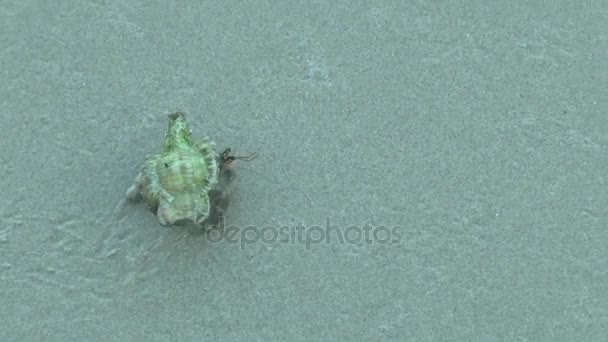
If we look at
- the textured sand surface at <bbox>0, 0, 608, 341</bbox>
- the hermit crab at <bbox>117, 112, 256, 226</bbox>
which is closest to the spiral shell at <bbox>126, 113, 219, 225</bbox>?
the hermit crab at <bbox>117, 112, 256, 226</bbox>

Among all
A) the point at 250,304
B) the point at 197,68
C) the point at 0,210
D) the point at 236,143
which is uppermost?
the point at 197,68

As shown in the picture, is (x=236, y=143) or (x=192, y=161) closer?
(x=192, y=161)

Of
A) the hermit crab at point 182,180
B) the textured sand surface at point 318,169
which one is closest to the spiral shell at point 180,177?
the hermit crab at point 182,180

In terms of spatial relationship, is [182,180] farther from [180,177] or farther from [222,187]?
[222,187]

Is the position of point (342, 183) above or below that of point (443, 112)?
below

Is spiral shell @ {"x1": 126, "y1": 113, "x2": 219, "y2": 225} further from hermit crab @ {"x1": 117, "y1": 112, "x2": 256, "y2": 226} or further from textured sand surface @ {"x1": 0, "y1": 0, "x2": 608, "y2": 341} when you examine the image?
textured sand surface @ {"x1": 0, "y1": 0, "x2": 608, "y2": 341}

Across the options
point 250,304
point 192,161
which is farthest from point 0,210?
point 250,304

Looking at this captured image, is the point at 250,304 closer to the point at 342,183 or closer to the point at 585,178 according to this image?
the point at 342,183
